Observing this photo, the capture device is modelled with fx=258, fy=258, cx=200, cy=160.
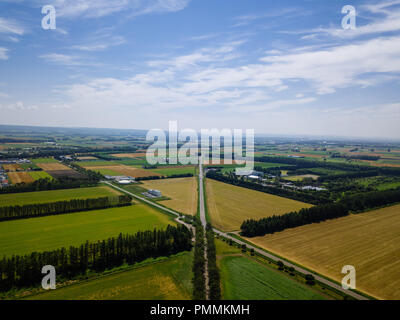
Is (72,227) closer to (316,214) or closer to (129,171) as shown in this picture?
(316,214)

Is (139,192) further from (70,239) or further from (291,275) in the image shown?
(291,275)

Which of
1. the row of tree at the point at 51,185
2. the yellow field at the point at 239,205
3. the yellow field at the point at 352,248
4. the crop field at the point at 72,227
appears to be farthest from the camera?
the row of tree at the point at 51,185

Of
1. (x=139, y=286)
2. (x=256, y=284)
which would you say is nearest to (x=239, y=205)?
(x=256, y=284)

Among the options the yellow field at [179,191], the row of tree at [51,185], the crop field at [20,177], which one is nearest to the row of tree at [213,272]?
the yellow field at [179,191]

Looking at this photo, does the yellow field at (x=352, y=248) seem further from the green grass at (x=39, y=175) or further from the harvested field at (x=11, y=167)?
the harvested field at (x=11, y=167)

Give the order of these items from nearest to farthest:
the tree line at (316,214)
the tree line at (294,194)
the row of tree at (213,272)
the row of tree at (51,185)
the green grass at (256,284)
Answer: the row of tree at (213,272) → the green grass at (256,284) → the tree line at (316,214) → the tree line at (294,194) → the row of tree at (51,185)

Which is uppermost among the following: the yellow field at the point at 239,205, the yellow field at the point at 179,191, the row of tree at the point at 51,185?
the row of tree at the point at 51,185

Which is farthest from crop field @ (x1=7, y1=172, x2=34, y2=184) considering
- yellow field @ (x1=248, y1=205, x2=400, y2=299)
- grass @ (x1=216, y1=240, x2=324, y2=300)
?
yellow field @ (x1=248, y1=205, x2=400, y2=299)
